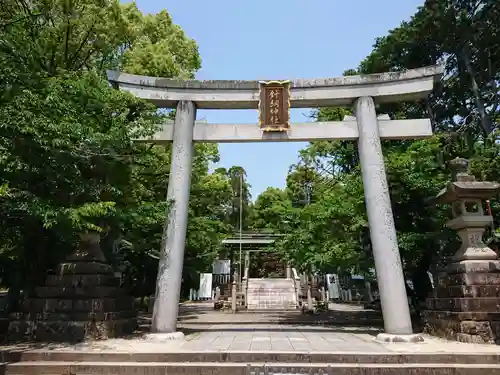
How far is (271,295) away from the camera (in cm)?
2256

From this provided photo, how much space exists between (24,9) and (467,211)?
44.7 ft

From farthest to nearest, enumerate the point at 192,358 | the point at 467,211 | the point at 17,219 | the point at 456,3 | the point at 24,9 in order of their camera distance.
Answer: the point at 456,3, the point at 24,9, the point at 467,211, the point at 17,219, the point at 192,358

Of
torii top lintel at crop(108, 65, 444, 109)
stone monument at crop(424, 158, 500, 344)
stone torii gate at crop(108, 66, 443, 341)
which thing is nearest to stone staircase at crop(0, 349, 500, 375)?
stone monument at crop(424, 158, 500, 344)

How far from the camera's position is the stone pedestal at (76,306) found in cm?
801

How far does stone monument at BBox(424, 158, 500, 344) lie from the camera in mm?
7949

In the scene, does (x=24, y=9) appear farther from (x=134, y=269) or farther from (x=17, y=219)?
(x=134, y=269)

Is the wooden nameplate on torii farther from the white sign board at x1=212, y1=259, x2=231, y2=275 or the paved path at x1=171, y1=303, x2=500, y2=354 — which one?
the white sign board at x1=212, y1=259, x2=231, y2=275

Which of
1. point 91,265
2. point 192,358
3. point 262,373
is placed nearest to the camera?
point 262,373

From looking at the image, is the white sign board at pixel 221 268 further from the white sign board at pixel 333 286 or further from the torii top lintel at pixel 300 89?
the torii top lintel at pixel 300 89

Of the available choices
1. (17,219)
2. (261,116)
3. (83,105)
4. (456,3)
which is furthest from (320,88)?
(456,3)

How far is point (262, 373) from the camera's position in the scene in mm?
6258

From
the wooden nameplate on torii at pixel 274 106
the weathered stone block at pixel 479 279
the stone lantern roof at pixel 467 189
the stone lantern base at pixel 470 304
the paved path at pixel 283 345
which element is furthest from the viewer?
the wooden nameplate on torii at pixel 274 106

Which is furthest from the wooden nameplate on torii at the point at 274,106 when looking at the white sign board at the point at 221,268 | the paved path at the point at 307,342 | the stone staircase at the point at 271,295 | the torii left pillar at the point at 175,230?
the white sign board at the point at 221,268

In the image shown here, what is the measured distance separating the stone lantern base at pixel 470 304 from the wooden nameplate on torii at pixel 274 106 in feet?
18.1
